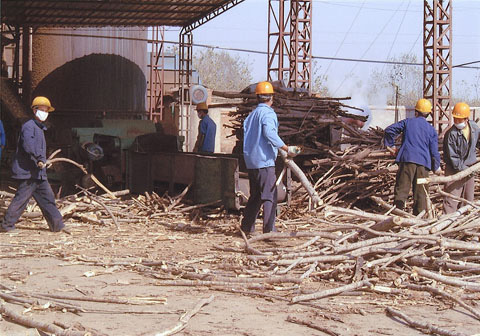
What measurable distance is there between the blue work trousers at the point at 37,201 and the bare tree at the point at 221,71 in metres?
56.7

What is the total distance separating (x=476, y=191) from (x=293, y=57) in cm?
A: 1576

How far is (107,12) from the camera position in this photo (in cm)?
2450

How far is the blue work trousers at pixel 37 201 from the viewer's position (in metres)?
10.1

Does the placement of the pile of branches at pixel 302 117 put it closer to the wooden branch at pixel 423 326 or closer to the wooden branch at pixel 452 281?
the wooden branch at pixel 452 281

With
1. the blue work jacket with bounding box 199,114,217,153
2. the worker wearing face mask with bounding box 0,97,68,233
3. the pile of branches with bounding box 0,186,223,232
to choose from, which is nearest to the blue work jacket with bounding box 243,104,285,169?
the pile of branches with bounding box 0,186,223,232

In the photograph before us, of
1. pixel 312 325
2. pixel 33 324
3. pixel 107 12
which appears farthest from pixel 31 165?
pixel 107 12

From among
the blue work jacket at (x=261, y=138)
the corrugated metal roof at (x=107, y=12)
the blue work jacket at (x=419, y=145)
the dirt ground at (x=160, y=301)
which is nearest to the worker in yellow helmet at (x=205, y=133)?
the blue work jacket at (x=261, y=138)

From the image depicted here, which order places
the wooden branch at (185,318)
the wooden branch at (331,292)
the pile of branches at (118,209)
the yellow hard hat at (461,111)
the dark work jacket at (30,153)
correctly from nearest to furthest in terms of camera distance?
the wooden branch at (185,318) < the wooden branch at (331,292) < the dark work jacket at (30,153) < the yellow hard hat at (461,111) < the pile of branches at (118,209)

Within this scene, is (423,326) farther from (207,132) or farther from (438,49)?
(438,49)

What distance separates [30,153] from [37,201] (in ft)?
2.50

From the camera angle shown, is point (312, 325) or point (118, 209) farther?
point (118, 209)

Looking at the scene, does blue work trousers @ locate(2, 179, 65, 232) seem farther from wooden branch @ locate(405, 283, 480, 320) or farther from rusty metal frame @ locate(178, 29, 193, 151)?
rusty metal frame @ locate(178, 29, 193, 151)

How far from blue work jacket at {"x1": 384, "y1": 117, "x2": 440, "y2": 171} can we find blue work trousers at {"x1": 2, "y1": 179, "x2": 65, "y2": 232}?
509cm

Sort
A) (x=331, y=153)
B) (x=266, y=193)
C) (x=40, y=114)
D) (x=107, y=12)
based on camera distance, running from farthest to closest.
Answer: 1. (x=107, y=12)
2. (x=331, y=153)
3. (x=40, y=114)
4. (x=266, y=193)
